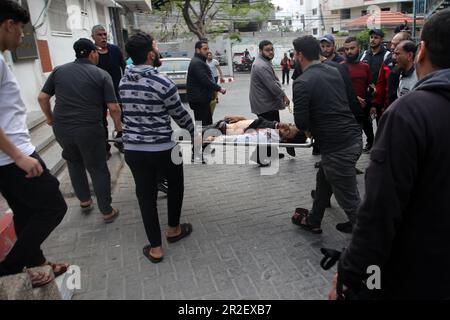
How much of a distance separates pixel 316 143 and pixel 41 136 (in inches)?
176

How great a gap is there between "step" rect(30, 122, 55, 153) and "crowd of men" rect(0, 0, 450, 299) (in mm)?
1466

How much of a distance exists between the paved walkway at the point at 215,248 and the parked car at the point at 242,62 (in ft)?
87.9

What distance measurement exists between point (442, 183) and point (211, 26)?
3345cm

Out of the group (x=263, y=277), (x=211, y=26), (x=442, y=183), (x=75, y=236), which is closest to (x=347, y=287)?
(x=442, y=183)

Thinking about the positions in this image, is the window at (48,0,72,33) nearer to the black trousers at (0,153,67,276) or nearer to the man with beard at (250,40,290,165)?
the man with beard at (250,40,290,165)

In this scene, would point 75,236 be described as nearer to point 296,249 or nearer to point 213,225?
point 213,225

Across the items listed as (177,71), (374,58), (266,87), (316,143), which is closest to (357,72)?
(374,58)

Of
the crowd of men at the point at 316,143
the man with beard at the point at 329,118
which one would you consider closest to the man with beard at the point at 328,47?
the crowd of men at the point at 316,143

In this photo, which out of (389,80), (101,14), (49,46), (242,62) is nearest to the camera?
(389,80)

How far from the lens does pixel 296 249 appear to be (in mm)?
3283

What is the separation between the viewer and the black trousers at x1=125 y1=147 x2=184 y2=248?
3033mm

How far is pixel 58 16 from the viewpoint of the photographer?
28.1 feet

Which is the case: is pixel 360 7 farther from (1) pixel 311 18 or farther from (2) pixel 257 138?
(2) pixel 257 138

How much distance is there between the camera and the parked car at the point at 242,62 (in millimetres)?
30520
